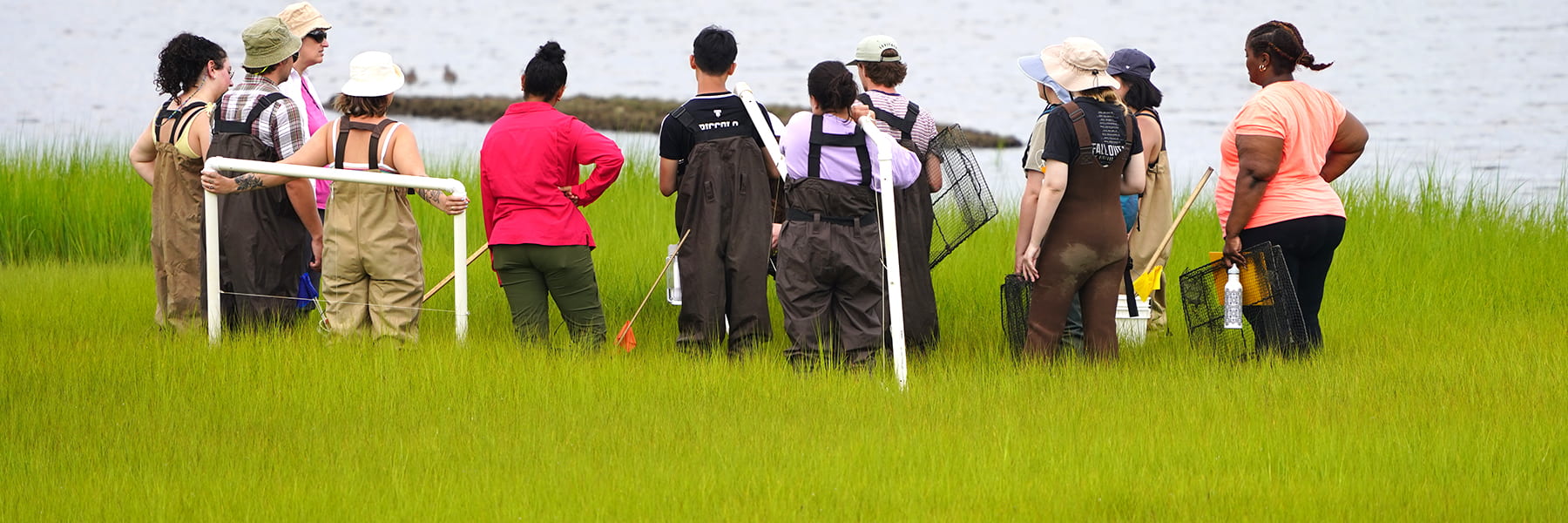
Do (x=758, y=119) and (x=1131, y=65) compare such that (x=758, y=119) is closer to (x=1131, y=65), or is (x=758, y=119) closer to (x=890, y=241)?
(x=890, y=241)

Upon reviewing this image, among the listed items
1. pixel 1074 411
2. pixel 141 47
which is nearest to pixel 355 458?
pixel 1074 411

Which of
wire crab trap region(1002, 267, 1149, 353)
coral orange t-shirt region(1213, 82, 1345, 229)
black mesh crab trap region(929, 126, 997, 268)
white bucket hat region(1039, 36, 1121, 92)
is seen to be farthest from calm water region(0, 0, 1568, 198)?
white bucket hat region(1039, 36, 1121, 92)

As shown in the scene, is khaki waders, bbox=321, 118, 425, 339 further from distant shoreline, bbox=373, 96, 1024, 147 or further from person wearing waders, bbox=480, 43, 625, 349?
distant shoreline, bbox=373, 96, 1024, 147

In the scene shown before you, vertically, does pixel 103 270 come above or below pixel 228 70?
below

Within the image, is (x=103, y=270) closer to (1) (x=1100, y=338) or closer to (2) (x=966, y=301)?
(2) (x=966, y=301)

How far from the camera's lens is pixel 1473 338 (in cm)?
767

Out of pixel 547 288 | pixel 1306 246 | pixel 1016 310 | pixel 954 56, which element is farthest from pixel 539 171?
pixel 954 56

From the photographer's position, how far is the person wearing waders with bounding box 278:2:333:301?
7461 mm

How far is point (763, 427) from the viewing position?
5.84 meters

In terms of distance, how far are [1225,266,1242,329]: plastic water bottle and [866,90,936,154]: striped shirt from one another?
1.48 meters

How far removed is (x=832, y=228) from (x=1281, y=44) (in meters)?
2.09

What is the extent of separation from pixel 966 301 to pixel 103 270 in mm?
6139

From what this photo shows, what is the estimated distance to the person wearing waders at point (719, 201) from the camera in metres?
6.93

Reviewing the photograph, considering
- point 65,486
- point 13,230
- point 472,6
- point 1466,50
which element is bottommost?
point 65,486
